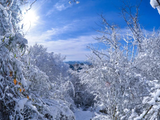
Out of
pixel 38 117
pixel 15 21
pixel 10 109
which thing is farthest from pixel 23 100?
pixel 15 21

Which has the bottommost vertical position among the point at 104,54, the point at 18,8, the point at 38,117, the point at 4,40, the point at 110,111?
the point at 110,111

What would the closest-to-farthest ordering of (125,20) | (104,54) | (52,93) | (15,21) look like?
(15,21) < (52,93) < (104,54) < (125,20)

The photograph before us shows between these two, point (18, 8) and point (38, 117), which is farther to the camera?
point (18, 8)

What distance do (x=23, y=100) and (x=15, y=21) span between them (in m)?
1.80

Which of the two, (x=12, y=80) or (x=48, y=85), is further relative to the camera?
(x=48, y=85)

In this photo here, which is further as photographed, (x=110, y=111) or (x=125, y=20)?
(x=125, y=20)

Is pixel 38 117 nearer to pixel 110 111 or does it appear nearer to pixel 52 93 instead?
pixel 52 93

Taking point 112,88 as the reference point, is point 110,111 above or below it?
below

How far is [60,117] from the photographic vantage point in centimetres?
276

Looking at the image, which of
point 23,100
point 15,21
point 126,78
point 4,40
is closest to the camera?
point 4,40

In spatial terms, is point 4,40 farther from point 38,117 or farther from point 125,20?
point 125,20

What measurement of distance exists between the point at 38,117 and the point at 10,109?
0.55 m

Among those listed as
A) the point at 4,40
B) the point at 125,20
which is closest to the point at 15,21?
the point at 4,40

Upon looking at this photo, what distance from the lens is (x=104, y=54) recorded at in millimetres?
7418
